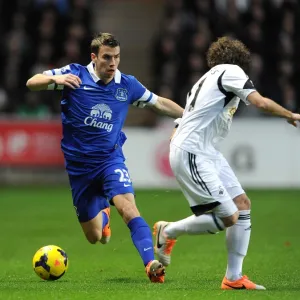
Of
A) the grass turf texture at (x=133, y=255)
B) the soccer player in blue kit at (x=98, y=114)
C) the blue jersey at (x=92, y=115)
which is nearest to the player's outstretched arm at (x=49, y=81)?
the soccer player in blue kit at (x=98, y=114)

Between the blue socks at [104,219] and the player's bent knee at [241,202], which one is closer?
the player's bent knee at [241,202]

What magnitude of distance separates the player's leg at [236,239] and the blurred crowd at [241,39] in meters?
12.0

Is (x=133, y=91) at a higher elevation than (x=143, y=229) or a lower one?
higher

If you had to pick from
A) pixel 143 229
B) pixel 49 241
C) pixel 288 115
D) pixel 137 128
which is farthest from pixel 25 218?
pixel 288 115

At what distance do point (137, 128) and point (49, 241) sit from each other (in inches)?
314

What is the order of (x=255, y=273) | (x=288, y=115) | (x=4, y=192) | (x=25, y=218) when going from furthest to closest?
1. (x=4, y=192)
2. (x=25, y=218)
3. (x=255, y=273)
4. (x=288, y=115)

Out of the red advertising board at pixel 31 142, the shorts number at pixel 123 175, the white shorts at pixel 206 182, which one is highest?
the white shorts at pixel 206 182

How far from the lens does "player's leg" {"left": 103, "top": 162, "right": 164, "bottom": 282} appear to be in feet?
27.1

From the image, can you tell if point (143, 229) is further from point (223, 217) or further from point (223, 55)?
point (223, 55)

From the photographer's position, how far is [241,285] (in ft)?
26.6

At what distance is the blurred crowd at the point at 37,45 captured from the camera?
20.8m

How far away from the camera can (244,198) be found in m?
8.33

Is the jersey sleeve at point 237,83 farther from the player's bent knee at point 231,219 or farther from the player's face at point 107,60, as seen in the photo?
the player's face at point 107,60

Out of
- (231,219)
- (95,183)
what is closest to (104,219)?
(95,183)
